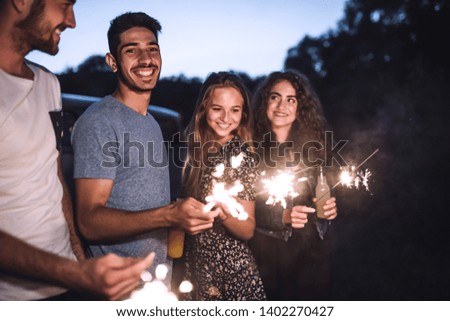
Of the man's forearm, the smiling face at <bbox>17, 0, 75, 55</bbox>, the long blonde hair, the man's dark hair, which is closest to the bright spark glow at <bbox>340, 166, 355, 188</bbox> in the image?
the long blonde hair

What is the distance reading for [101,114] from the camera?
7.18 feet

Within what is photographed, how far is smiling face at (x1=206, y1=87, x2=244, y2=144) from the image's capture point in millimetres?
2871

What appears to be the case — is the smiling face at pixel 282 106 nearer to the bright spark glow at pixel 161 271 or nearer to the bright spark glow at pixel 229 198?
the bright spark glow at pixel 229 198

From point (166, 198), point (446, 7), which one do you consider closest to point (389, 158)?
point (446, 7)

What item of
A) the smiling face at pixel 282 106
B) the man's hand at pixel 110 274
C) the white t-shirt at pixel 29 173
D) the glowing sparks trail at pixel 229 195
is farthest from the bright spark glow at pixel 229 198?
the smiling face at pixel 282 106

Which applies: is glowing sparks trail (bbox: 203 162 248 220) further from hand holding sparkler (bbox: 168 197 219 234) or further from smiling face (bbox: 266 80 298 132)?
smiling face (bbox: 266 80 298 132)

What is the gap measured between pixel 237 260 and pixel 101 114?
4.35 ft

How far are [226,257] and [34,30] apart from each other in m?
1.78

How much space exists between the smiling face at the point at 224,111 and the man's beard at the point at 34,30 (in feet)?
4.37

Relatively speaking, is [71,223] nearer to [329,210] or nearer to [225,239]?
[225,239]

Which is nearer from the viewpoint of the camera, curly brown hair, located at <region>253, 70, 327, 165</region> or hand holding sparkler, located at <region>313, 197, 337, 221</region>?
hand holding sparkler, located at <region>313, 197, 337, 221</region>

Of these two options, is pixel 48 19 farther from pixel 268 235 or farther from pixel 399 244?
pixel 399 244

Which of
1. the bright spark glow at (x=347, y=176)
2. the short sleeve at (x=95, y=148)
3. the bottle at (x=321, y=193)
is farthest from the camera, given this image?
the bright spark glow at (x=347, y=176)

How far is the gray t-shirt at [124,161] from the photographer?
6.87 ft
